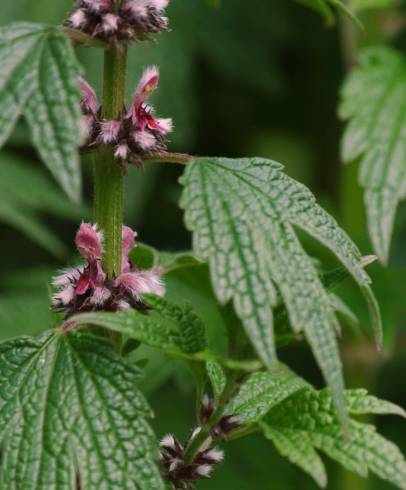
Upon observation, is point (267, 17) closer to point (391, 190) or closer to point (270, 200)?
point (391, 190)

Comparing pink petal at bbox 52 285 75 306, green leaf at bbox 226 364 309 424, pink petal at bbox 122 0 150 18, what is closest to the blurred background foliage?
green leaf at bbox 226 364 309 424

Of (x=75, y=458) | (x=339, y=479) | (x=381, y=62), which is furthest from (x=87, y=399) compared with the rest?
(x=339, y=479)

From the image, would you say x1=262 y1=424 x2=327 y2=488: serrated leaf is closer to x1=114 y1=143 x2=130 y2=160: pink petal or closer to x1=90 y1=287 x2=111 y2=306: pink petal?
x1=90 y1=287 x2=111 y2=306: pink petal

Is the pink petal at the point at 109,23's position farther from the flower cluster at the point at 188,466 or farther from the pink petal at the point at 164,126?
the flower cluster at the point at 188,466

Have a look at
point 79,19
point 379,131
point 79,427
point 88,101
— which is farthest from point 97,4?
point 379,131

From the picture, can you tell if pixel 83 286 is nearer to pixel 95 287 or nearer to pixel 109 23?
pixel 95 287
